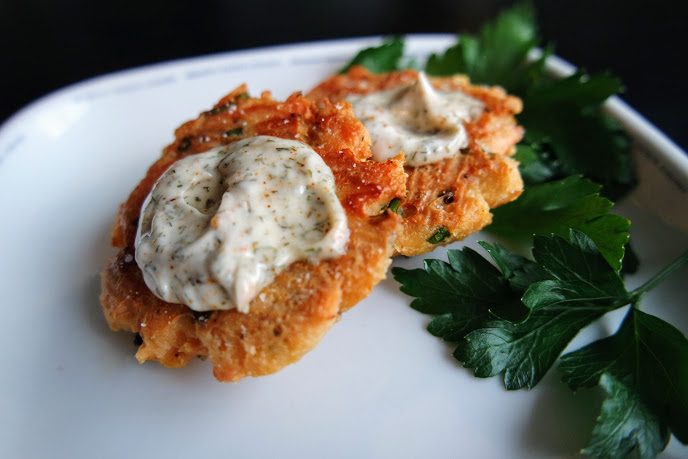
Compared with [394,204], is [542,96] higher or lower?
lower

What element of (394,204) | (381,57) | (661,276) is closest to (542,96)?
(381,57)

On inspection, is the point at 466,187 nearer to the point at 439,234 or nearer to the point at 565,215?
the point at 439,234

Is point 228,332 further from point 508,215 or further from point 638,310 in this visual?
point 638,310

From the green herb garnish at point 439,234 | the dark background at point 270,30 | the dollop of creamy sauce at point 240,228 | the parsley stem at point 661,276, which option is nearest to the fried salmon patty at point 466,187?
the green herb garnish at point 439,234

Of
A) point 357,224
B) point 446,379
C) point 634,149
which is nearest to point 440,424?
point 446,379

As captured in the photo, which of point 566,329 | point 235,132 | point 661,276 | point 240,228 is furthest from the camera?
point 235,132

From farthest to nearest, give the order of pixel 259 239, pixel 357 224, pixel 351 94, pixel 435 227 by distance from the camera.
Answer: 1. pixel 351 94
2. pixel 435 227
3. pixel 357 224
4. pixel 259 239

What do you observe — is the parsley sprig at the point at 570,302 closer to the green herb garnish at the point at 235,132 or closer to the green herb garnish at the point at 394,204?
the green herb garnish at the point at 394,204
